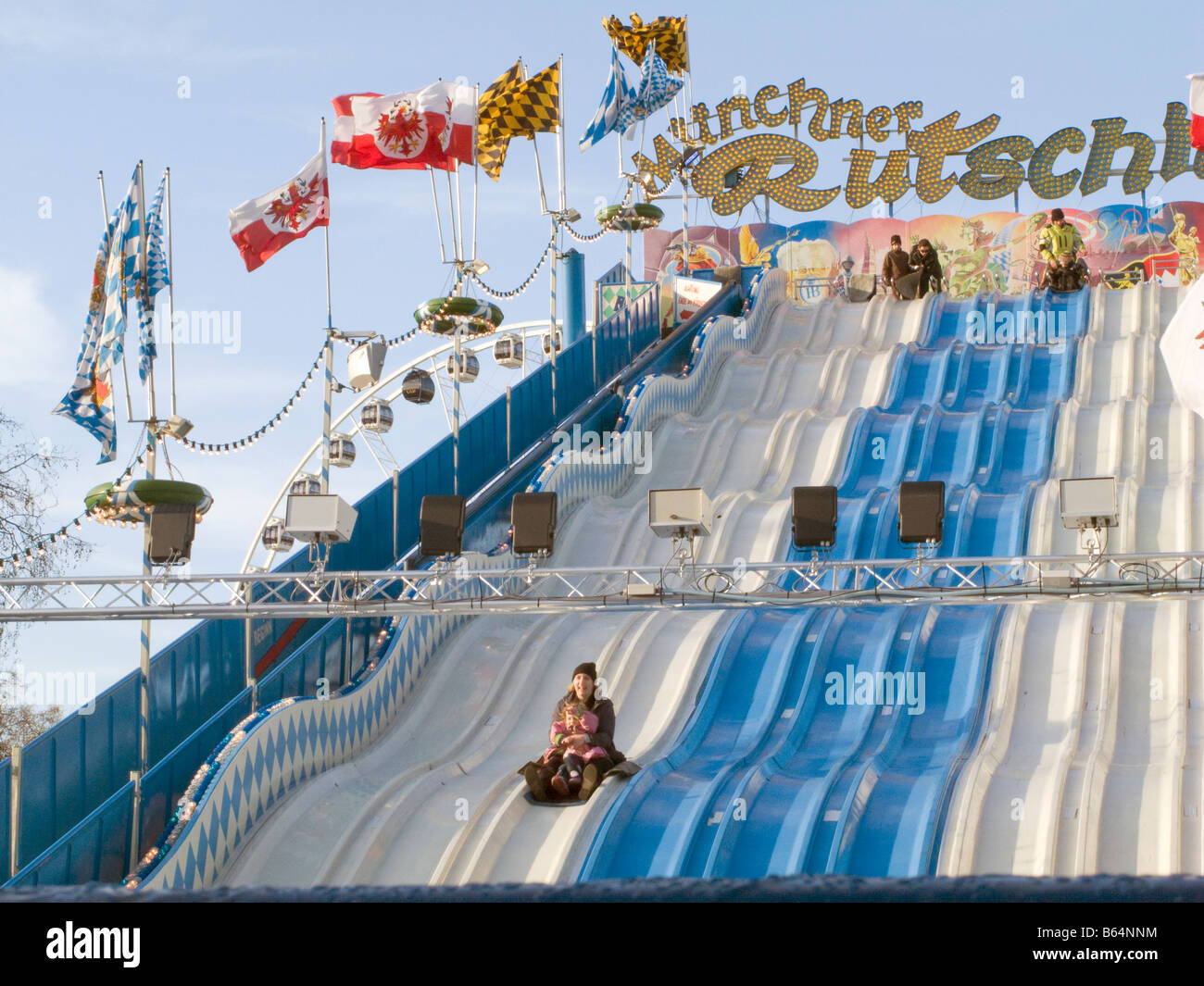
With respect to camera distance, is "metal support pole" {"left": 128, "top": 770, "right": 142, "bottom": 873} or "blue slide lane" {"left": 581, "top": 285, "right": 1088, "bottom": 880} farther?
"blue slide lane" {"left": 581, "top": 285, "right": 1088, "bottom": 880}

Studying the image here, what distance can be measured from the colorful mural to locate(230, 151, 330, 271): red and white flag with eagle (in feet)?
33.2

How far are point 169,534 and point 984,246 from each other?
15.6m

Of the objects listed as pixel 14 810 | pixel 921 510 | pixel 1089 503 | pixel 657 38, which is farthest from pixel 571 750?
pixel 657 38

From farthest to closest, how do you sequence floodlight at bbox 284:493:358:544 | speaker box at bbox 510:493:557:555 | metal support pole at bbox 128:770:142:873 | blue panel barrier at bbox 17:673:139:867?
speaker box at bbox 510:493:557:555 < floodlight at bbox 284:493:358:544 < metal support pole at bbox 128:770:142:873 < blue panel barrier at bbox 17:673:139:867

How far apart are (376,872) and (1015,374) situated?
9162mm

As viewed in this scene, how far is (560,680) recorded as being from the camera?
35.6 ft

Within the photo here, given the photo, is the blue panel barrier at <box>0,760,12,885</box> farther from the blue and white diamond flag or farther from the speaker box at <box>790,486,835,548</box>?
the blue and white diamond flag

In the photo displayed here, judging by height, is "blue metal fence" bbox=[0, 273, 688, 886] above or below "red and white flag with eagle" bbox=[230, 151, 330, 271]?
A: below

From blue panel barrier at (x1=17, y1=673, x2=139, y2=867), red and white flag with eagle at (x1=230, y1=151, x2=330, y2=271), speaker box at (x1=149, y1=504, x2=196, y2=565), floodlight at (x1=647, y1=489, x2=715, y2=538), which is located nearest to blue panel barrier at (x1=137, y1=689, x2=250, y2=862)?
blue panel barrier at (x1=17, y1=673, x2=139, y2=867)

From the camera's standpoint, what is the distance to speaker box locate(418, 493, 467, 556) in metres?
9.33
